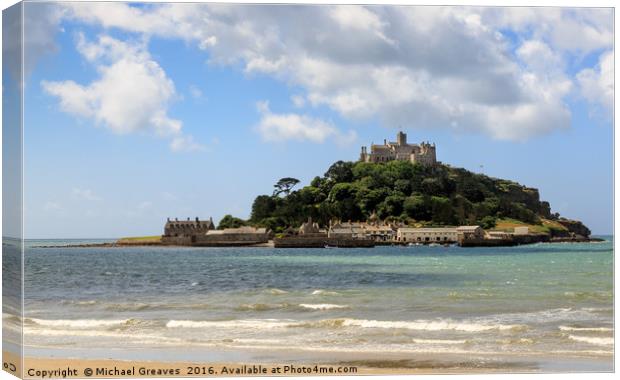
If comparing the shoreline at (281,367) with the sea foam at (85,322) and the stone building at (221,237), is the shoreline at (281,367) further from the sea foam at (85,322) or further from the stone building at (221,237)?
the stone building at (221,237)

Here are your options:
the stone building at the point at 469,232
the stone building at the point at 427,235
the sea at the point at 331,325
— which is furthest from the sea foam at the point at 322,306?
the stone building at the point at 427,235

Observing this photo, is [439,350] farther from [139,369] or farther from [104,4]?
[104,4]

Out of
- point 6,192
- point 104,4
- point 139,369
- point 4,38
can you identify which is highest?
point 104,4

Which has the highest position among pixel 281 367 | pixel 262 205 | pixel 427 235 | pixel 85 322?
pixel 262 205

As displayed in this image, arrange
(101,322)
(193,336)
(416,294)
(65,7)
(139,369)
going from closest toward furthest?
(139,369), (65,7), (193,336), (101,322), (416,294)

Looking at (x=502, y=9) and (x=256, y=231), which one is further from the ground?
(x=502, y=9)

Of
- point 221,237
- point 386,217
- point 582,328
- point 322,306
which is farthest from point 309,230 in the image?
point 582,328

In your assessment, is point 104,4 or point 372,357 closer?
point 372,357

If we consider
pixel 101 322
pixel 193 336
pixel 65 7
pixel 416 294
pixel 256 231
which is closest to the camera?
pixel 65 7

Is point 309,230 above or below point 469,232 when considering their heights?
above

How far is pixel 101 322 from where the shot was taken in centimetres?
991

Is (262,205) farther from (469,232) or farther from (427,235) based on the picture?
(469,232)

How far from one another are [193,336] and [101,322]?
1334 millimetres

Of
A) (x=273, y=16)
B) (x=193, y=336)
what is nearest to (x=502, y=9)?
(x=273, y=16)
